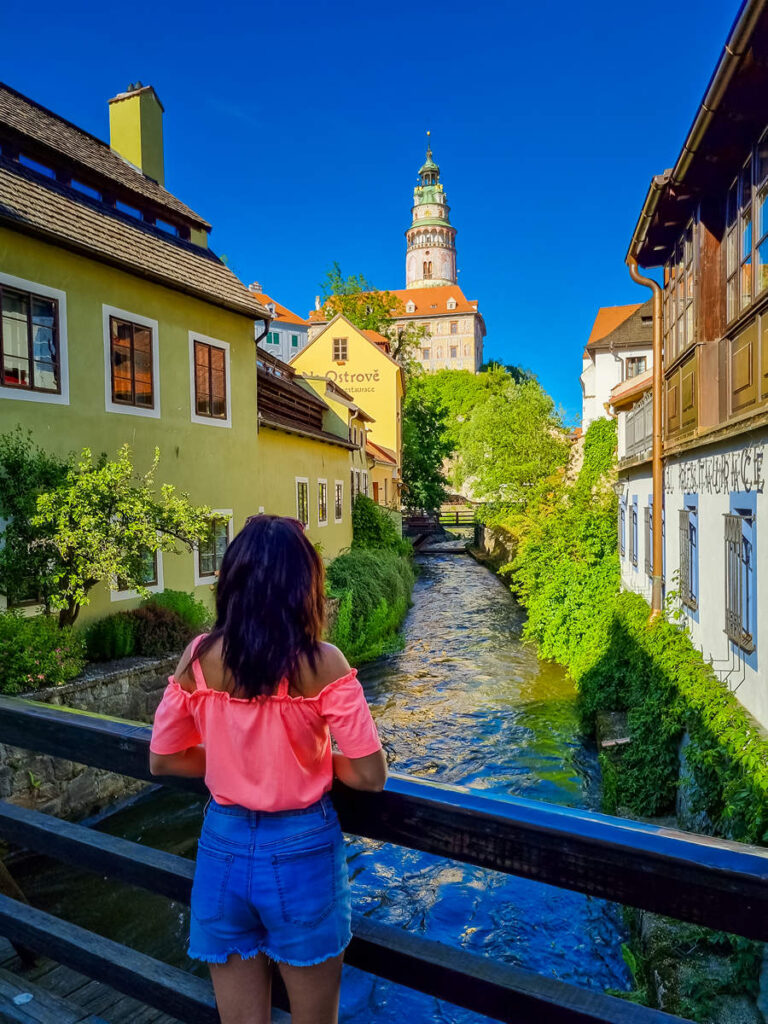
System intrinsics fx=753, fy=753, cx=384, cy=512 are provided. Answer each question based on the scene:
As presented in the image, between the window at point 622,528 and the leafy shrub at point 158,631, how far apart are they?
9.85 meters

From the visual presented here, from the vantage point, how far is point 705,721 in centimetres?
687

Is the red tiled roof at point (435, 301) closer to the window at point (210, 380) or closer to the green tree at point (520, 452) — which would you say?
the green tree at point (520, 452)

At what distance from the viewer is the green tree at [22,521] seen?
31.1 feet

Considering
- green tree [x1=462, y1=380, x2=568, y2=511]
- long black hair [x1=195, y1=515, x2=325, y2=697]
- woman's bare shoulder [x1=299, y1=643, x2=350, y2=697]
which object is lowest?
woman's bare shoulder [x1=299, y1=643, x2=350, y2=697]

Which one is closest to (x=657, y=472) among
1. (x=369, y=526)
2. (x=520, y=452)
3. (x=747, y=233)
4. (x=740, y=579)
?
(x=747, y=233)

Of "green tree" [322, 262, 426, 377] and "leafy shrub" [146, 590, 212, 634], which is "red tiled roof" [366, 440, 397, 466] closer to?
"green tree" [322, 262, 426, 377]

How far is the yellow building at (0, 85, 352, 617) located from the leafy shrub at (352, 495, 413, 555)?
30.3 feet

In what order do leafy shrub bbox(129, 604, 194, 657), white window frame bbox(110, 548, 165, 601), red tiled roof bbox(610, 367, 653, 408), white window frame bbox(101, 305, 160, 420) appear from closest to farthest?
leafy shrub bbox(129, 604, 194, 657), white window frame bbox(110, 548, 165, 601), white window frame bbox(101, 305, 160, 420), red tiled roof bbox(610, 367, 653, 408)

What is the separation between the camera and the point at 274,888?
1746mm

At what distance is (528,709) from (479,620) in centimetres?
934

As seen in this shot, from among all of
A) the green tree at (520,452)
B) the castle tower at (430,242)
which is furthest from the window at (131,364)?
the castle tower at (430,242)

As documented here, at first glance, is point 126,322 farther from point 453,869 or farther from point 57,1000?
point 57,1000

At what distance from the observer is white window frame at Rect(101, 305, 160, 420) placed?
12.0 meters

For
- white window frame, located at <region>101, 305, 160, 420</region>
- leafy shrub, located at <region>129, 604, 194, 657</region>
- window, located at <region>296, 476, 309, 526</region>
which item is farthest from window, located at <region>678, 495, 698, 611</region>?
window, located at <region>296, 476, 309, 526</region>
